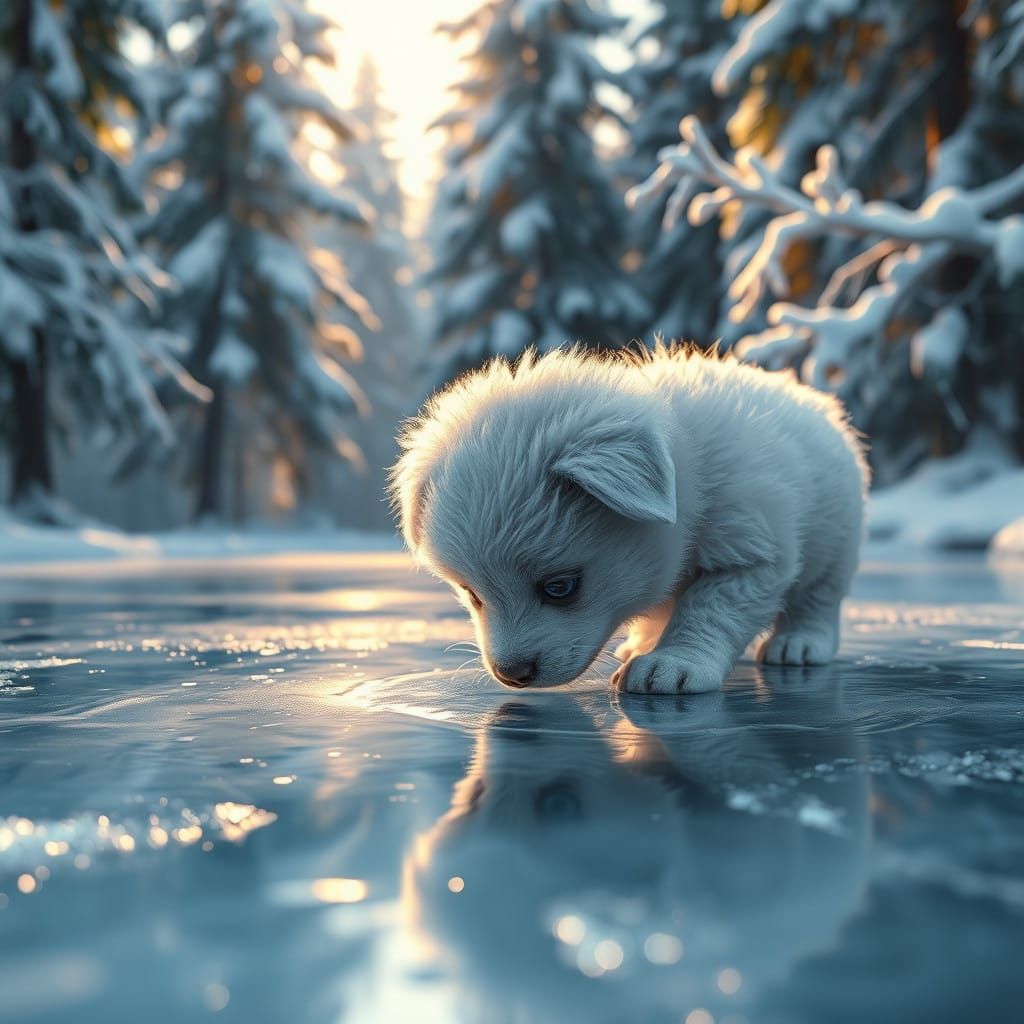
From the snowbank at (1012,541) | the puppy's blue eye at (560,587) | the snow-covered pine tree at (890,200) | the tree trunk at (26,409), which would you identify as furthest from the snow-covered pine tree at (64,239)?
the puppy's blue eye at (560,587)

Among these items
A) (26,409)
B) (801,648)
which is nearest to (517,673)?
(801,648)

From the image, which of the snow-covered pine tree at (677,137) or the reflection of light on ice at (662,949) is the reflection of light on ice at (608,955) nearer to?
the reflection of light on ice at (662,949)

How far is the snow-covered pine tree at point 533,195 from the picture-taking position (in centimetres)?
2162

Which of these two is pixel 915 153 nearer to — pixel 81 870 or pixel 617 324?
pixel 617 324

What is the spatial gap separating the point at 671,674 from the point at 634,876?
1580 millimetres

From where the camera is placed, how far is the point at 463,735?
Answer: 221cm

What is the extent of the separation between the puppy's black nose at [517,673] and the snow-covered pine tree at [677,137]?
1901cm

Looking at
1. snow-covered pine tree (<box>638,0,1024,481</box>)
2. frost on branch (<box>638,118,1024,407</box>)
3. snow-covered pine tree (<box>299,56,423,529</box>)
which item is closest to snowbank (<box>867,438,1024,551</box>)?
snow-covered pine tree (<box>638,0,1024,481</box>)

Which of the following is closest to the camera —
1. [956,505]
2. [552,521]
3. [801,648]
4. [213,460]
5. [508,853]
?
[508,853]

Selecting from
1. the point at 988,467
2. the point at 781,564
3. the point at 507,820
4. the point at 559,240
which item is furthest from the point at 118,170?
the point at 507,820

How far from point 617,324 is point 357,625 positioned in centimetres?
1841

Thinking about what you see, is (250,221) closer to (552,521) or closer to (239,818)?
(552,521)

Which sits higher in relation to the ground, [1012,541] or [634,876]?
[1012,541]

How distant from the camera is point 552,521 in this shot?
273cm
